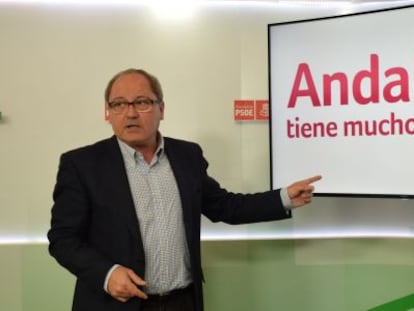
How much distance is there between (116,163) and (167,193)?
Result: 22 centimetres

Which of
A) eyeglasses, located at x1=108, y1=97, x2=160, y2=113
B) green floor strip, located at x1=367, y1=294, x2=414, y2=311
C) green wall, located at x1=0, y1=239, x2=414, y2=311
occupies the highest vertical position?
eyeglasses, located at x1=108, y1=97, x2=160, y2=113

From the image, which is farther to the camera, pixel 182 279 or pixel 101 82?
pixel 101 82

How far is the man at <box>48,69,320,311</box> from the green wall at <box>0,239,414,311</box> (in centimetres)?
73

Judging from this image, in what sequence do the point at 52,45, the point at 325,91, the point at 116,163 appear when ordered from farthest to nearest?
the point at 52,45 < the point at 325,91 < the point at 116,163

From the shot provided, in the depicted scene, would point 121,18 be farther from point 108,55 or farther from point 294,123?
point 294,123

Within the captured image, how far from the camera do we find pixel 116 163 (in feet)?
5.33

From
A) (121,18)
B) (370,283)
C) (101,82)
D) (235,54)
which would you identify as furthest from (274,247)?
(121,18)

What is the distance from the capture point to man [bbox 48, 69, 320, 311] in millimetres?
1522

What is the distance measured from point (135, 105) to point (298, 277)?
1.37 meters

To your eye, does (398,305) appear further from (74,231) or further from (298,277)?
(74,231)

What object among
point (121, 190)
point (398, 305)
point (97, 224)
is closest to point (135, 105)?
point (121, 190)

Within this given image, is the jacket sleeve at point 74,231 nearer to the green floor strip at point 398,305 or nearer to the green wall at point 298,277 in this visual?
the green wall at point 298,277

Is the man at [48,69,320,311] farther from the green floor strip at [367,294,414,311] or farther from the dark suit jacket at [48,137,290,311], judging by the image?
the green floor strip at [367,294,414,311]

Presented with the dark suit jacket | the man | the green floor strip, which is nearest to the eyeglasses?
the man
